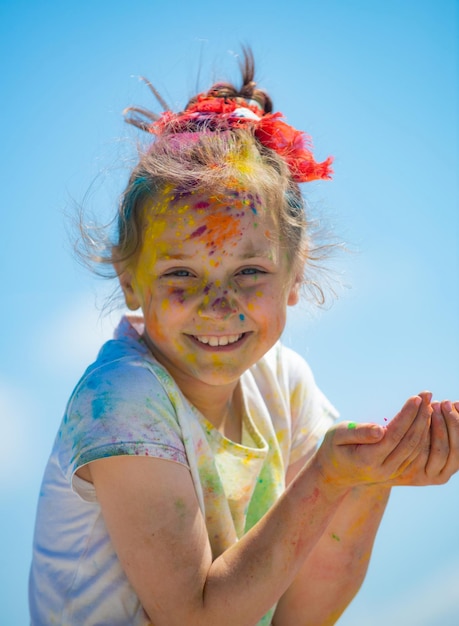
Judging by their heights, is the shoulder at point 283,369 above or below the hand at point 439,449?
above

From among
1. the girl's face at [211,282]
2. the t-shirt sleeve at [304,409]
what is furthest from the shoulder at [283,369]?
the girl's face at [211,282]

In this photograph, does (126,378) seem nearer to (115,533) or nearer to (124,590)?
(115,533)

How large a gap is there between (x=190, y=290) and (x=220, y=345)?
0.21 metres

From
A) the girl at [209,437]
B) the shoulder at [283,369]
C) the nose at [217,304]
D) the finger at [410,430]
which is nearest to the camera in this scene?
the finger at [410,430]

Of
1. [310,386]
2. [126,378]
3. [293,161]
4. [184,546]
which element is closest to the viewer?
[184,546]

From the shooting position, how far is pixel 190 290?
2705mm

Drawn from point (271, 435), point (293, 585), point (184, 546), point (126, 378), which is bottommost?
point (293, 585)

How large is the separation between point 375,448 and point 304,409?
3.56 ft

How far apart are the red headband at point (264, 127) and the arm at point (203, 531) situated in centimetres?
107

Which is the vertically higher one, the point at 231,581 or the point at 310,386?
the point at 310,386

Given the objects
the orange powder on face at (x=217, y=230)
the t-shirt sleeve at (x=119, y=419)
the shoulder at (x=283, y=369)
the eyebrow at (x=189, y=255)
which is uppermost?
the orange powder on face at (x=217, y=230)

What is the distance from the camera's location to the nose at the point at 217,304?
268cm

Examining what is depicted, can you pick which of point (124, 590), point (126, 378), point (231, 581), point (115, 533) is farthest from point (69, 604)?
point (126, 378)

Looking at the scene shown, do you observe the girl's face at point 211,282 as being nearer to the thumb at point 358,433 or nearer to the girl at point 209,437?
the girl at point 209,437
